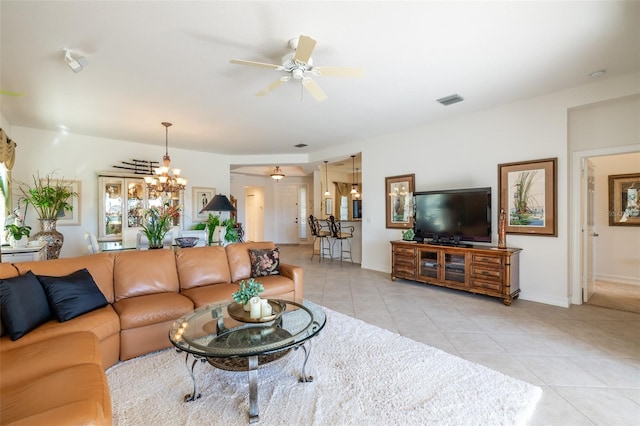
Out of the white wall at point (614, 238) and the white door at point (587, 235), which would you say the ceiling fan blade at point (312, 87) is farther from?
the white wall at point (614, 238)

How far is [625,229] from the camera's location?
4852 mm

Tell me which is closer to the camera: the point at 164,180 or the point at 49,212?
the point at 49,212

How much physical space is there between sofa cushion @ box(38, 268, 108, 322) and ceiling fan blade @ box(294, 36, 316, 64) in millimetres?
2652

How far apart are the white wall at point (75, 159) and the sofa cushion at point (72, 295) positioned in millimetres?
4018

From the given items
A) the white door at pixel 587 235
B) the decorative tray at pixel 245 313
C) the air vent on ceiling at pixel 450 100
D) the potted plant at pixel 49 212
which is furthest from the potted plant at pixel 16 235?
the white door at pixel 587 235

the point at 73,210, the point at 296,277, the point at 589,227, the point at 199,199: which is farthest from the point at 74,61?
the point at 589,227

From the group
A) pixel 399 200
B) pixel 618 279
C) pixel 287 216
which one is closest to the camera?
pixel 618 279

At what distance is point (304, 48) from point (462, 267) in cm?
373

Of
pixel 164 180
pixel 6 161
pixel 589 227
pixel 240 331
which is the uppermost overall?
pixel 6 161

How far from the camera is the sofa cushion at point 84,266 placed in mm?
2443

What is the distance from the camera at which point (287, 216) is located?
37.4 feet

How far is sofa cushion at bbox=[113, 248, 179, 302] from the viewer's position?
282 cm

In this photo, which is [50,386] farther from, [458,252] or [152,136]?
[152,136]

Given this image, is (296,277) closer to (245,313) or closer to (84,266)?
(245,313)
